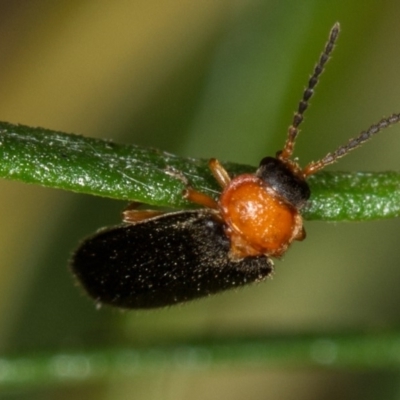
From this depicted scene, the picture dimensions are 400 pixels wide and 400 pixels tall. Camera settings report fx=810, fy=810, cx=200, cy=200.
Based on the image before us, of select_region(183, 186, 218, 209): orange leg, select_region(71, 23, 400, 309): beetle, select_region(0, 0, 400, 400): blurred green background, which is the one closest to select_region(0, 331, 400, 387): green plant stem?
select_region(71, 23, 400, 309): beetle

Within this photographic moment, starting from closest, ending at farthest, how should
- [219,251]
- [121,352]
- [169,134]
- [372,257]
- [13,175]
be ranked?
[13,175] → [219,251] → [121,352] → [169,134] → [372,257]

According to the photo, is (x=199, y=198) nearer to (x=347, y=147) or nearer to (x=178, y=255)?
(x=178, y=255)

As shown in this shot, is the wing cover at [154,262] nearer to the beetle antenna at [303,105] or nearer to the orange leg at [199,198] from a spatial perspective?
the orange leg at [199,198]

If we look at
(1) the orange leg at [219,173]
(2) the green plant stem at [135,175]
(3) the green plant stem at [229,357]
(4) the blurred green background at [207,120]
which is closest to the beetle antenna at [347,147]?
(2) the green plant stem at [135,175]

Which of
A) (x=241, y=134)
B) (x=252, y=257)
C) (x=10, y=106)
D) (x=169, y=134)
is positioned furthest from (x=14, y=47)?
(x=252, y=257)

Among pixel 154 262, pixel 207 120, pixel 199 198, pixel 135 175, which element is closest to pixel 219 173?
pixel 199 198

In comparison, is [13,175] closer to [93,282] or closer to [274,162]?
[93,282]

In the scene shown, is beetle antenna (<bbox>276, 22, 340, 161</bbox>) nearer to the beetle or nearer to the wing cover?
the beetle

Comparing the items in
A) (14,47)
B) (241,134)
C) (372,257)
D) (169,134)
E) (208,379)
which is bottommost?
(208,379)
